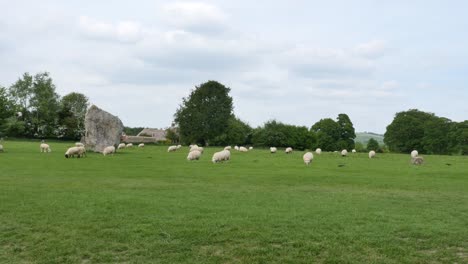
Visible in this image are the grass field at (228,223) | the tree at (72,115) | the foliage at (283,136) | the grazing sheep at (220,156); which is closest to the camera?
the grass field at (228,223)

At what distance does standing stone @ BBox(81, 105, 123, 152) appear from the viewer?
41.8 m

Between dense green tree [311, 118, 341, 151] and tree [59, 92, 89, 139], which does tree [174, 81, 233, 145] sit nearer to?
dense green tree [311, 118, 341, 151]

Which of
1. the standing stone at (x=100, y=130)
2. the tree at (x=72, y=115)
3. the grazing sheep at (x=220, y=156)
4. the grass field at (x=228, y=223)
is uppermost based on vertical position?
the tree at (x=72, y=115)

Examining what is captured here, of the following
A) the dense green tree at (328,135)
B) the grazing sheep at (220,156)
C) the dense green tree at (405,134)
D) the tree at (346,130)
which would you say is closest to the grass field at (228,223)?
the grazing sheep at (220,156)

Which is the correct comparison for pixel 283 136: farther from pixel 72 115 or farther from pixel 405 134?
pixel 72 115

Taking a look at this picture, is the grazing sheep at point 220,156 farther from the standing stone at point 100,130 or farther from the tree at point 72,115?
the tree at point 72,115

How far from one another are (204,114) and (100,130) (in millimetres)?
42868

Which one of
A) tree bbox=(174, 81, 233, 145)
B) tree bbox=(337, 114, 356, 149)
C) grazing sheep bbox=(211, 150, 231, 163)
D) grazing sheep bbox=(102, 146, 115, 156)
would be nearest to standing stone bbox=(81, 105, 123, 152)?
grazing sheep bbox=(102, 146, 115, 156)

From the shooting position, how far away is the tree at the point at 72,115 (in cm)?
9600

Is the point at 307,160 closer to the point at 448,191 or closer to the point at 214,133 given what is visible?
the point at 448,191

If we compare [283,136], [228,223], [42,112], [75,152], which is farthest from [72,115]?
[228,223]

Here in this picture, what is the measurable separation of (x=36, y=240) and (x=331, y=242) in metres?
6.12

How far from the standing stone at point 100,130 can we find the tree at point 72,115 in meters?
55.7

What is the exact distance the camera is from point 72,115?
332 ft
